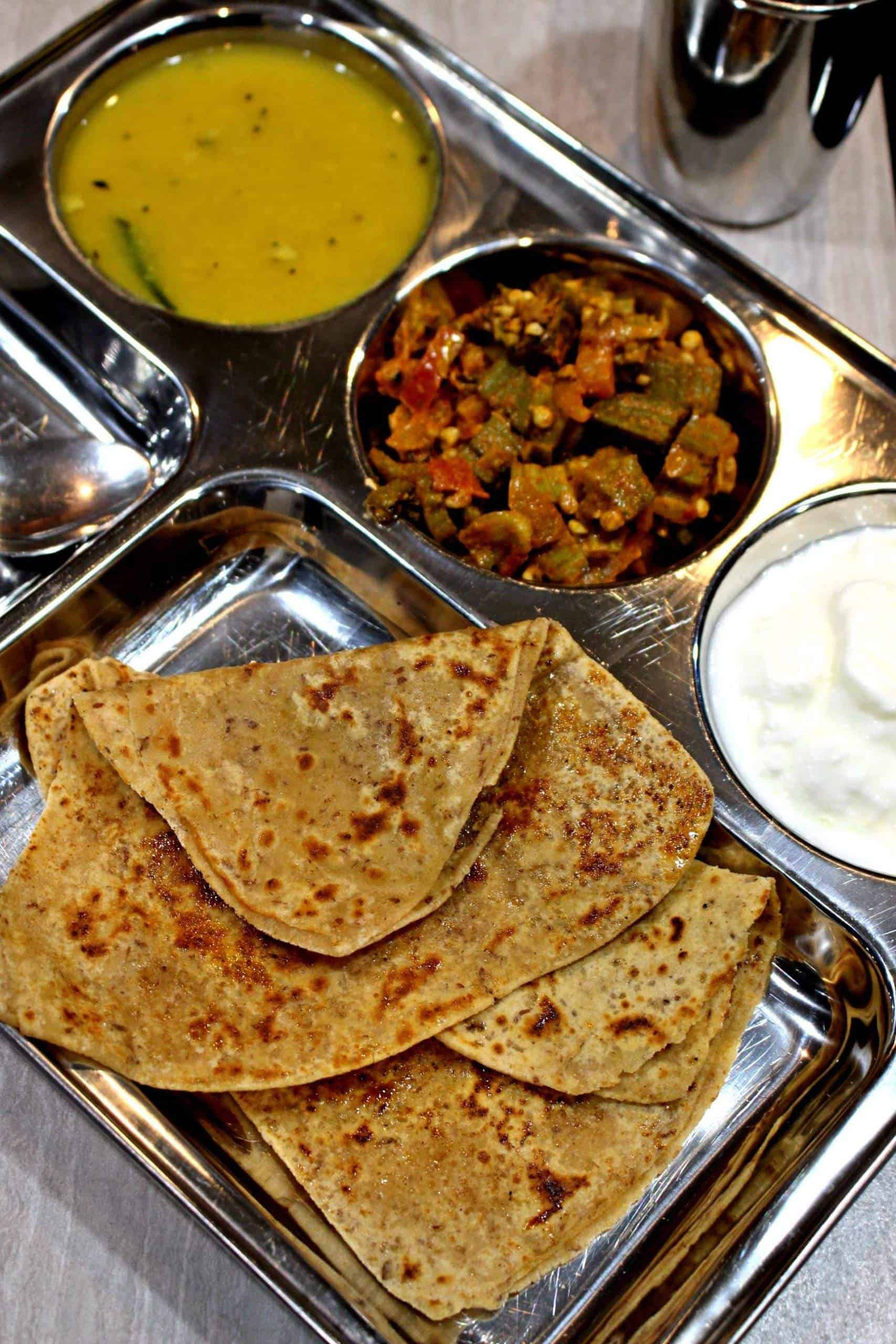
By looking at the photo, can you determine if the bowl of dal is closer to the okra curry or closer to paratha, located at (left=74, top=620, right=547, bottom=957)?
the okra curry

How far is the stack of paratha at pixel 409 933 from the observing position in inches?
72.4

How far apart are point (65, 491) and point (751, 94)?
1.74 meters

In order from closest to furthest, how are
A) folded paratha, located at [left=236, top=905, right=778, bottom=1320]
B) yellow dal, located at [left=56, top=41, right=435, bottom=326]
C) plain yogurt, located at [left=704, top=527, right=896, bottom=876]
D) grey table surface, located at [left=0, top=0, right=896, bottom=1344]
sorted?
folded paratha, located at [left=236, top=905, right=778, bottom=1320] < grey table surface, located at [left=0, top=0, right=896, bottom=1344] < plain yogurt, located at [left=704, top=527, right=896, bottom=876] < yellow dal, located at [left=56, top=41, right=435, bottom=326]

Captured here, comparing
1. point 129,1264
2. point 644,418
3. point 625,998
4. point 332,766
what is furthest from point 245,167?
point 129,1264

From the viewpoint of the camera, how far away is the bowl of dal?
8.91ft

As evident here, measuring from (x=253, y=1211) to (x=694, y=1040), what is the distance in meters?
0.75

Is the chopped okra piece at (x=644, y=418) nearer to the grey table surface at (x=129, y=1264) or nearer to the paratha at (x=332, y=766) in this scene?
the paratha at (x=332, y=766)

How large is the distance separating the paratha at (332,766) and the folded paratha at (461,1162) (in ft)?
0.94

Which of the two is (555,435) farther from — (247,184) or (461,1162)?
(461,1162)

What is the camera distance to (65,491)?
253 cm

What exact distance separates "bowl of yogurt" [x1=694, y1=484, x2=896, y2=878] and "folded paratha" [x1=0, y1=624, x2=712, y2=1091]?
0.85 feet

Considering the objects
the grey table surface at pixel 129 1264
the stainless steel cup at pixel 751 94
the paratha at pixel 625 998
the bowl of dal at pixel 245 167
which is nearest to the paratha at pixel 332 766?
the paratha at pixel 625 998

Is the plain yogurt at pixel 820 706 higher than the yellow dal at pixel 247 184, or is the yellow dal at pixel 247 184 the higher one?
the yellow dal at pixel 247 184

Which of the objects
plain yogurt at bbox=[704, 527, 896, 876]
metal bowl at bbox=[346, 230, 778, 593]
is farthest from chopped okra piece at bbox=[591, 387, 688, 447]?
plain yogurt at bbox=[704, 527, 896, 876]
